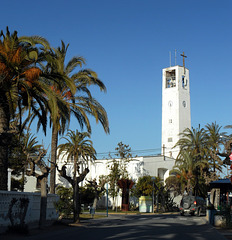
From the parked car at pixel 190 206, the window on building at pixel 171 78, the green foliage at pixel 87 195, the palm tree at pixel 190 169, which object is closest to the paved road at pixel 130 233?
the parked car at pixel 190 206

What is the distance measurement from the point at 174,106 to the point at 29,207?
57.0 m

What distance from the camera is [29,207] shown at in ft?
66.9

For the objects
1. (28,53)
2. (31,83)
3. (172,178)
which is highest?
(28,53)

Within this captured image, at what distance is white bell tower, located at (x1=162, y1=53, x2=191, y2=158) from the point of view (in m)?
73.0

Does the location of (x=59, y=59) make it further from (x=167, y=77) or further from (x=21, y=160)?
(x=167, y=77)

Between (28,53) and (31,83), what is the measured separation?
1.56 m

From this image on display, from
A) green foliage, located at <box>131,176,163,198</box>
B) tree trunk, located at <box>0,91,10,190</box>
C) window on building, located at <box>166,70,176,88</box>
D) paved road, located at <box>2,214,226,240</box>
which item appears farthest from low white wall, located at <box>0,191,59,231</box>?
window on building, located at <box>166,70,176,88</box>

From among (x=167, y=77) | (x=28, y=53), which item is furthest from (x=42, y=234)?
(x=167, y=77)

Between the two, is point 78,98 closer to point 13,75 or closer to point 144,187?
point 13,75

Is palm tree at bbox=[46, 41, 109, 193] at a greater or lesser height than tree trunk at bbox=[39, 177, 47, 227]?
greater

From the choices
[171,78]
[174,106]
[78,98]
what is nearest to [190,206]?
[78,98]

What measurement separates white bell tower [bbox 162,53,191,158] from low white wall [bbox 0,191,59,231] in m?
49.1

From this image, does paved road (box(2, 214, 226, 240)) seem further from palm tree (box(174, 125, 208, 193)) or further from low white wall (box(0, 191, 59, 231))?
palm tree (box(174, 125, 208, 193))

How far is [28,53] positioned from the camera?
19.5 metres
